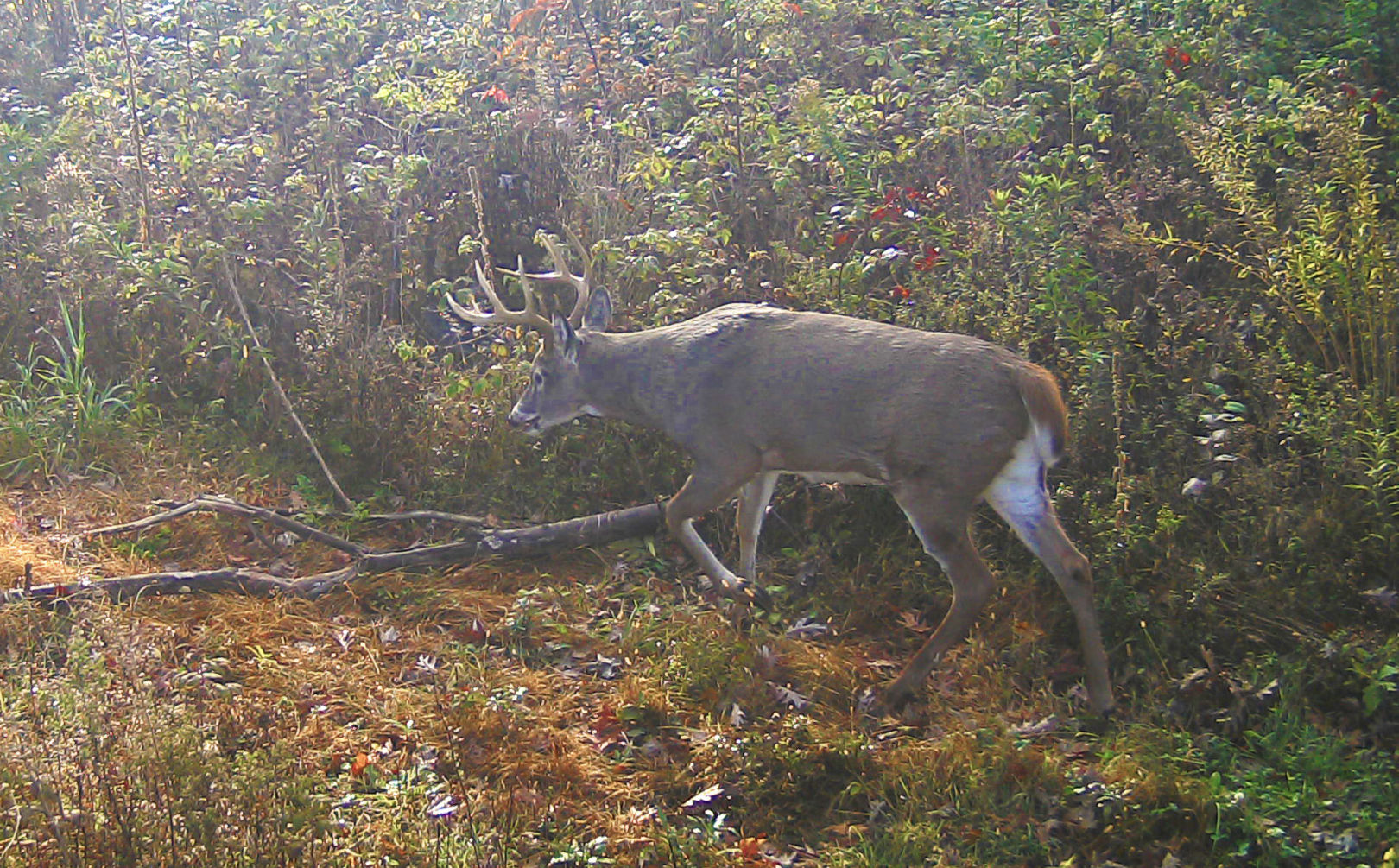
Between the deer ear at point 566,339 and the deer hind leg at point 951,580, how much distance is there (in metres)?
1.96

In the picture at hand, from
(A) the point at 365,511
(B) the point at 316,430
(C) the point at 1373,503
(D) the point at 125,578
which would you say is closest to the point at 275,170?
(B) the point at 316,430

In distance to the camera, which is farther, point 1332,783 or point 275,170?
point 275,170

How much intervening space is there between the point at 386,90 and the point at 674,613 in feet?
13.5

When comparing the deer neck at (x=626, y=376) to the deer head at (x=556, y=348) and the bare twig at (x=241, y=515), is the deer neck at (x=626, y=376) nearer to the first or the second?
the deer head at (x=556, y=348)

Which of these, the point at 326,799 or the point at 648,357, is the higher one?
the point at 648,357

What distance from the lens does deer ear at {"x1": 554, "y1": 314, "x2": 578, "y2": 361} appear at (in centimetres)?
625

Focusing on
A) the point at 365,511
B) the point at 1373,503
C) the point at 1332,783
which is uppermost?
the point at 1373,503

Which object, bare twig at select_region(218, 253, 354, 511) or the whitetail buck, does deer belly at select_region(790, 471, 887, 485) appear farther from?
bare twig at select_region(218, 253, 354, 511)

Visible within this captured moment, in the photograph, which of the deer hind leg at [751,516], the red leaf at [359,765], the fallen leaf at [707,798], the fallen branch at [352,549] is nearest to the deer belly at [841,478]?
the deer hind leg at [751,516]

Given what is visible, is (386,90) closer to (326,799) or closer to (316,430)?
(316,430)

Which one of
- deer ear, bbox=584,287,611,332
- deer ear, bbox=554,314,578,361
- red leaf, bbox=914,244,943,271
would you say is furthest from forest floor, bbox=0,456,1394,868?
red leaf, bbox=914,244,943,271

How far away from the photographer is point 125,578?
19.3 ft

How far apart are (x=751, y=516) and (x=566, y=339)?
1231 millimetres

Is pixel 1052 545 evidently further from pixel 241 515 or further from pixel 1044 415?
pixel 241 515
